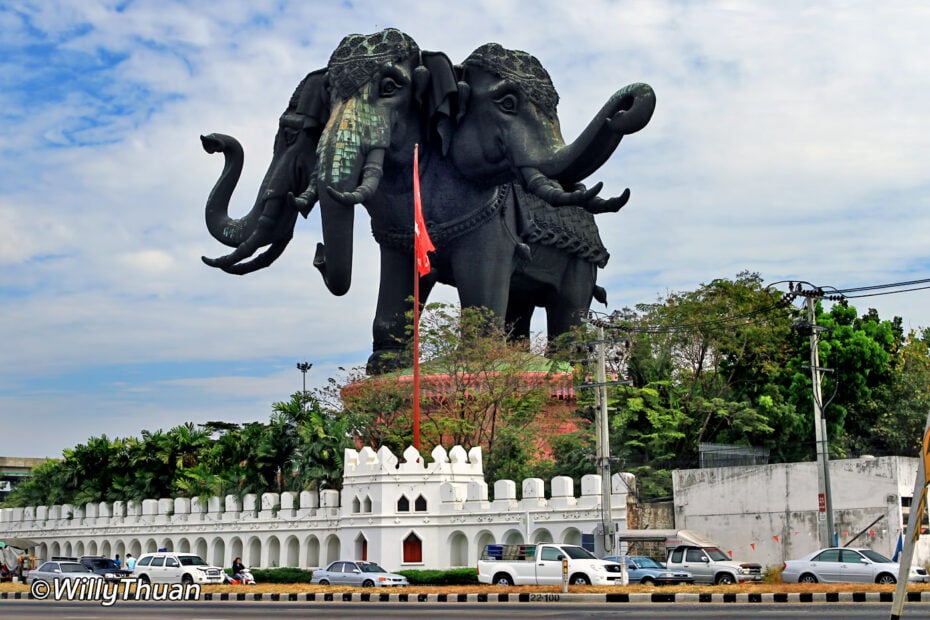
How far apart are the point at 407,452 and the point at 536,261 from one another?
27.6 feet

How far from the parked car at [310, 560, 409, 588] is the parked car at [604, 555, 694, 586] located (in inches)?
201

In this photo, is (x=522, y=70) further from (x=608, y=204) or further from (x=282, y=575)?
(x=282, y=575)

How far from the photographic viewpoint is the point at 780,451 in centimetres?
3897

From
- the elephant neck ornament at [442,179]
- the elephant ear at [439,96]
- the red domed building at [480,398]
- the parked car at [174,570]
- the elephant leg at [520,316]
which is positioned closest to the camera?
the parked car at [174,570]

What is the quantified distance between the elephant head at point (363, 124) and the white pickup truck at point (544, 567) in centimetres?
1048

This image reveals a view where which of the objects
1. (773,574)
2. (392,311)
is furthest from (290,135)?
(773,574)

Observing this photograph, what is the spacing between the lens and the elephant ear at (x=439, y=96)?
118 feet

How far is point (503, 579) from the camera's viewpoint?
27781 mm

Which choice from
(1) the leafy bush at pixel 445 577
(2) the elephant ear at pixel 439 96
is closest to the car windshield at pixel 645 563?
(1) the leafy bush at pixel 445 577

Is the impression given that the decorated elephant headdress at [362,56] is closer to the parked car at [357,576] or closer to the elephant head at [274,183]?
the elephant head at [274,183]

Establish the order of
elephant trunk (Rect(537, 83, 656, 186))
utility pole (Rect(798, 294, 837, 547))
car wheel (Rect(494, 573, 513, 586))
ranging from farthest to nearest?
1. elephant trunk (Rect(537, 83, 656, 186))
2. utility pole (Rect(798, 294, 837, 547))
3. car wheel (Rect(494, 573, 513, 586))

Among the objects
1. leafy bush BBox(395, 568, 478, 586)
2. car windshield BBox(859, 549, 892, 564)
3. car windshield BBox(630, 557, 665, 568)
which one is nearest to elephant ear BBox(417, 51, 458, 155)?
leafy bush BBox(395, 568, 478, 586)

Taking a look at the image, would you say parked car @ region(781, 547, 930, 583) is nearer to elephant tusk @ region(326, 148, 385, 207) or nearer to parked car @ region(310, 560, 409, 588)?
parked car @ region(310, 560, 409, 588)

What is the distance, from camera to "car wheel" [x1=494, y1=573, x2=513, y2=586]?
27641mm
